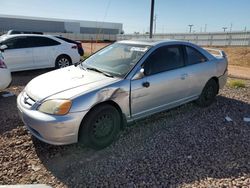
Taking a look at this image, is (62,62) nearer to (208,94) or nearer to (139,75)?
(208,94)

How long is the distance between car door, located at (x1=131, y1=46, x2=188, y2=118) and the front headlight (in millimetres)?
1102

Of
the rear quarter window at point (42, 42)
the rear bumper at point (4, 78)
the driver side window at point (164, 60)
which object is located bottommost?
the rear bumper at point (4, 78)

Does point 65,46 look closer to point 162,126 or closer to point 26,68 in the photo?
point 26,68

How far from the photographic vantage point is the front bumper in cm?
328

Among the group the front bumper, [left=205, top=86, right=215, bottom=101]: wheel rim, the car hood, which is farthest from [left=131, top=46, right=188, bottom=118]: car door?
the front bumper

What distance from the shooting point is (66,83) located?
150 inches

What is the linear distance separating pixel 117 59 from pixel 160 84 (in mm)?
908

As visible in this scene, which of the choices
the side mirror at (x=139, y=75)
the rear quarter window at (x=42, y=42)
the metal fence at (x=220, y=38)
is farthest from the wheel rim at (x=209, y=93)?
the metal fence at (x=220, y=38)

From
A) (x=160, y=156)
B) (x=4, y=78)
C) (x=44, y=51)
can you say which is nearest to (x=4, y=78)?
(x=4, y=78)

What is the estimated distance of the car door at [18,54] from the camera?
8703 millimetres

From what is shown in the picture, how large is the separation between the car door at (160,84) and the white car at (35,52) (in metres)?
6.06

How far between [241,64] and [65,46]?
1318cm

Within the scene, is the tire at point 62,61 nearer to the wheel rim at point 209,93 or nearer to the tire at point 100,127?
the wheel rim at point 209,93

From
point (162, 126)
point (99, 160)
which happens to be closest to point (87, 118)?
point (99, 160)
